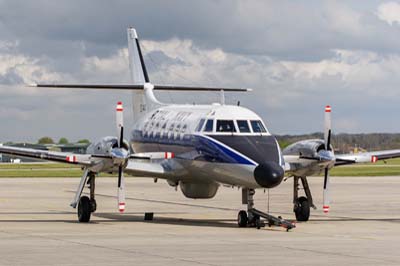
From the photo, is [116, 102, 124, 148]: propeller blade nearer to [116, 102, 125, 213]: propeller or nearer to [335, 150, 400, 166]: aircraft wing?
[116, 102, 125, 213]: propeller

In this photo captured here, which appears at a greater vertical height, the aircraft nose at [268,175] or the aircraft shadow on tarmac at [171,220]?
the aircraft nose at [268,175]

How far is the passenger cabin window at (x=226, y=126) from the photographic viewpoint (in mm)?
25266

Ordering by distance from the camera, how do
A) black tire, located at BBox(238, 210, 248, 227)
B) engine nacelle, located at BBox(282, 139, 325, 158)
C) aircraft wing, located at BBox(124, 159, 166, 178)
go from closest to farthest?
1. black tire, located at BBox(238, 210, 248, 227)
2. aircraft wing, located at BBox(124, 159, 166, 178)
3. engine nacelle, located at BBox(282, 139, 325, 158)

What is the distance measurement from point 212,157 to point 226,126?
102 centimetres

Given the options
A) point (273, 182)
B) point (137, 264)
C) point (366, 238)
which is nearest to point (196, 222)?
point (273, 182)

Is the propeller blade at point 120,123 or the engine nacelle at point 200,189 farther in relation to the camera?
the engine nacelle at point 200,189

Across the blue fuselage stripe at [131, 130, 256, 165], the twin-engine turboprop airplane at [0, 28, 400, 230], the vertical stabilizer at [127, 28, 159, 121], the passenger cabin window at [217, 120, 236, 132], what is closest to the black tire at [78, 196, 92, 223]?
the twin-engine turboprop airplane at [0, 28, 400, 230]

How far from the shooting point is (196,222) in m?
26.5

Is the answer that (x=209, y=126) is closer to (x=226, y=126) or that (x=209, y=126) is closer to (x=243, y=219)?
(x=226, y=126)

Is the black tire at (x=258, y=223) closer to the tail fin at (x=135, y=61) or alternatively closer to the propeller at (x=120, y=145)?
the propeller at (x=120, y=145)

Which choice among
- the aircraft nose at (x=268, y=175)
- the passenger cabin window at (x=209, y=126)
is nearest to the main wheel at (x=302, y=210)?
the passenger cabin window at (x=209, y=126)

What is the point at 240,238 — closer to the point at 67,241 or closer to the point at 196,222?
the point at 67,241

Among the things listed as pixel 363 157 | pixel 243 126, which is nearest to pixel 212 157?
pixel 243 126

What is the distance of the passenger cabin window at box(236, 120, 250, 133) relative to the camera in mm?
25188
